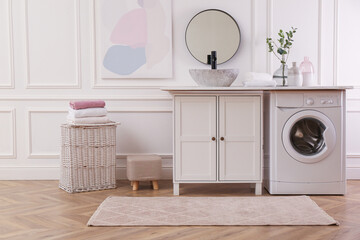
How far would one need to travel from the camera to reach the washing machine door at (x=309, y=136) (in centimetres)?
354

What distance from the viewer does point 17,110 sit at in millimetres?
4270

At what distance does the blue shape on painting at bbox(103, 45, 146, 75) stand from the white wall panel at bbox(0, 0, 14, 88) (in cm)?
86

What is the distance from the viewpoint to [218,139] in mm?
3582

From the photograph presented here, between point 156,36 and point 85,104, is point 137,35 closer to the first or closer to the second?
point 156,36

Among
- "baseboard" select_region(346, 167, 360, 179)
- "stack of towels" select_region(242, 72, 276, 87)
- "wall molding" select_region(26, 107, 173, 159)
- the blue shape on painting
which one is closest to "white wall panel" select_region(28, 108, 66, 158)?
"wall molding" select_region(26, 107, 173, 159)

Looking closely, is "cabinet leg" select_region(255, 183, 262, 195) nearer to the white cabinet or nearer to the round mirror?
the white cabinet

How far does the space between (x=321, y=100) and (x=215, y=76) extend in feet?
2.66

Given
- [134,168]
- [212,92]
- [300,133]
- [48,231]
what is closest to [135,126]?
[134,168]

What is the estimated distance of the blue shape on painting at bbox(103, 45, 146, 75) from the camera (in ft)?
13.7

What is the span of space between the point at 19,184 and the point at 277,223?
7.62 feet

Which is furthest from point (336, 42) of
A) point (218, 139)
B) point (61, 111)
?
point (61, 111)

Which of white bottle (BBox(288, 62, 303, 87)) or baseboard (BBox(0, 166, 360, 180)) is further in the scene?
baseboard (BBox(0, 166, 360, 180))

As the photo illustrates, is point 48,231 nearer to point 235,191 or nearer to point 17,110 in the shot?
point 235,191

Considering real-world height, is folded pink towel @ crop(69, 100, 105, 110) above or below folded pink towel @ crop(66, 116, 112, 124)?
above
